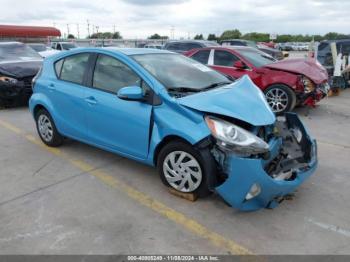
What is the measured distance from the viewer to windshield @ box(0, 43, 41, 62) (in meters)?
9.79

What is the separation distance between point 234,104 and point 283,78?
4.60 m

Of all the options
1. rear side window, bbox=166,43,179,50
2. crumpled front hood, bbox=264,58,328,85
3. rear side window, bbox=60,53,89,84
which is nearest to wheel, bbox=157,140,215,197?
rear side window, bbox=60,53,89,84

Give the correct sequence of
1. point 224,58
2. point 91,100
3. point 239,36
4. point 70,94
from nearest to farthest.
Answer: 1. point 91,100
2. point 70,94
3. point 224,58
4. point 239,36

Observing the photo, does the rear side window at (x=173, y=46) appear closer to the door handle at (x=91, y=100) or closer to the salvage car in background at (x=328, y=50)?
the salvage car in background at (x=328, y=50)

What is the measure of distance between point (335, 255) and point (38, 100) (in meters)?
4.53

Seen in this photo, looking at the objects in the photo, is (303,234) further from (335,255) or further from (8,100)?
(8,100)

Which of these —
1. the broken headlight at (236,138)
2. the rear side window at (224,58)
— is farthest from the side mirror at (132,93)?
the rear side window at (224,58)

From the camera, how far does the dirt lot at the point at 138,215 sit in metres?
3.04

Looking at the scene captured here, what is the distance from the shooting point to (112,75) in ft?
14.5

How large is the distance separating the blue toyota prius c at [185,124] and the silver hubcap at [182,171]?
1cm

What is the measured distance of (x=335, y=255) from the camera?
2910mm

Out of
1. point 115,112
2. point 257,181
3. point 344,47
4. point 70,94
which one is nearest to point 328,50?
point 344,47

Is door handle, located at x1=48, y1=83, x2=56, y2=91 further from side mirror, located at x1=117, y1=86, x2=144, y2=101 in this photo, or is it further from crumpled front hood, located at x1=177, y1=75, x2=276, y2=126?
crumpled front hood, located at x1=177, y1=75, x2=276, y2=126

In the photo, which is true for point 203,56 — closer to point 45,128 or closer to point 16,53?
point 45,128
